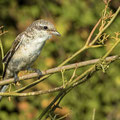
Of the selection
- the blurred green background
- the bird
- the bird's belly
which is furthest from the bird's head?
the blurred green background

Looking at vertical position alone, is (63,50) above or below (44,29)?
above

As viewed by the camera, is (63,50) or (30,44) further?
(63,50)

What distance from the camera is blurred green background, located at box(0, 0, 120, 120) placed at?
568 cm

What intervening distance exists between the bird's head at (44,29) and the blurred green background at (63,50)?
2042 millimetres

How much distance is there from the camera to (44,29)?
348cm

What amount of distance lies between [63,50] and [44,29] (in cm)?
224

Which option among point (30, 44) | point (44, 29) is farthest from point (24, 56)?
point (44, 29)

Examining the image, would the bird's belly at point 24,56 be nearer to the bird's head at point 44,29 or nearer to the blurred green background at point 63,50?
the bird's head at point 44,29

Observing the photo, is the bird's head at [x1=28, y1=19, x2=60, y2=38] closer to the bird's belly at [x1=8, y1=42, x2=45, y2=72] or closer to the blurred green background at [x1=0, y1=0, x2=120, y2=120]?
the bird's belly at [x1=8, y1=42, x2=45, y2=72]

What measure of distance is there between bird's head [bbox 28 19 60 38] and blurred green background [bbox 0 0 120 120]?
6.70 feet

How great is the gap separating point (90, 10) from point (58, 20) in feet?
2.11

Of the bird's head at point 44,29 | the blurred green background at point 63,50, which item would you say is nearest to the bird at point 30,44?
the bird's head at point 44,29

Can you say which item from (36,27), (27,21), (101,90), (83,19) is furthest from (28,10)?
(36,27)

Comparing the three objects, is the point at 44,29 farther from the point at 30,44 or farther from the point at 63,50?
the point at 63,50
